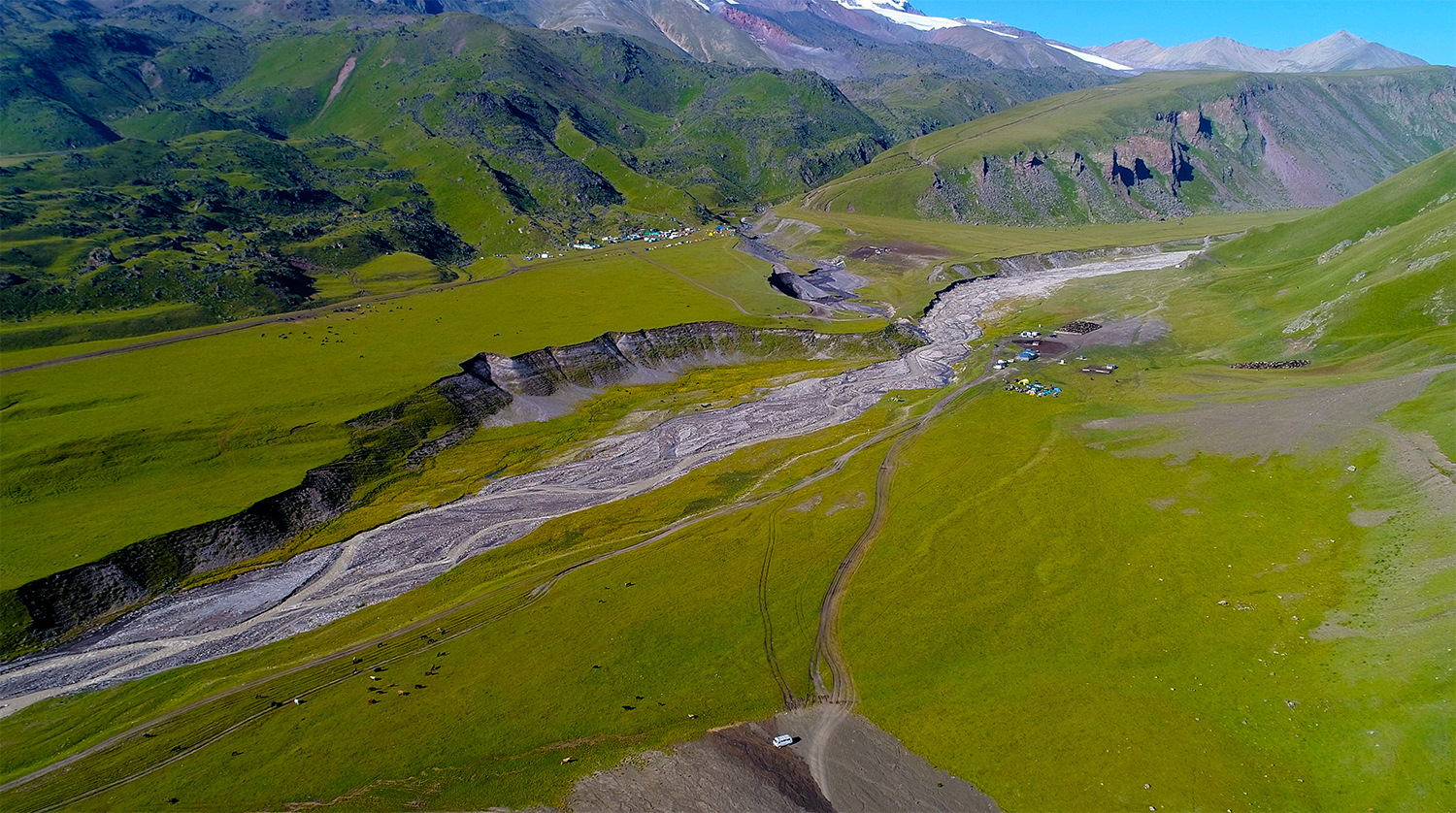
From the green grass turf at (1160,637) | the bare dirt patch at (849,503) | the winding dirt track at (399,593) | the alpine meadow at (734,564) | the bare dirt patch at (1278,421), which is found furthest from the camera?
the bare dirt patch at (849,503)

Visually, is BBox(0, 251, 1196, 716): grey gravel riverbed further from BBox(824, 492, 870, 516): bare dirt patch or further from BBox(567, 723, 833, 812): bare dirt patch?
BBox(567, 723, 833, 812): bare dirt patch

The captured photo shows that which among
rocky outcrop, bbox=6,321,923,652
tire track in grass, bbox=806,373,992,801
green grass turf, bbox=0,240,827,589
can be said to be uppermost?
green grass turf, bbox=0,240,827,589

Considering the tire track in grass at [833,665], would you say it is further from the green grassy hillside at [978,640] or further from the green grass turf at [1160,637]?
the green grass turf at [1160,637]

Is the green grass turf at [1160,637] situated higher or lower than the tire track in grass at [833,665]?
lower

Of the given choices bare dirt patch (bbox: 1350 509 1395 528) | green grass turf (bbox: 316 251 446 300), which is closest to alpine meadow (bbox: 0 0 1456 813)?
bare dirt patch (bbox: 1350 509 1395 528)

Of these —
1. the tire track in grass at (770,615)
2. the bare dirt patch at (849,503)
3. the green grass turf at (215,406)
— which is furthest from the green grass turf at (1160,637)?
the green grass turf at (215,406)

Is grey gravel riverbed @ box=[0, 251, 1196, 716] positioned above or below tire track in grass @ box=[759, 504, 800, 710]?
above

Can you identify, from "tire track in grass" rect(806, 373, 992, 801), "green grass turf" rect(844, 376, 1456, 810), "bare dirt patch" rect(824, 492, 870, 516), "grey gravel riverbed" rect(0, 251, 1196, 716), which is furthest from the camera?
"bare dirt patch" rect(824, 492, 870, 516)
